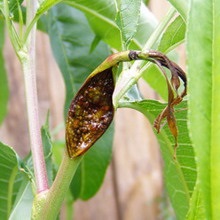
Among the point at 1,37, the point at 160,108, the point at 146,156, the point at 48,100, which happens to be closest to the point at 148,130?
the point at 146,156

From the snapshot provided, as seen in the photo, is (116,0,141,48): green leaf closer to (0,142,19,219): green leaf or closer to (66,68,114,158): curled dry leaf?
(66,68,114,158): curled dry leaf

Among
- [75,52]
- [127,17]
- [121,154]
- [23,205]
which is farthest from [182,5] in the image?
[121,154]

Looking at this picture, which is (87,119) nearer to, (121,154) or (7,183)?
(7,183)

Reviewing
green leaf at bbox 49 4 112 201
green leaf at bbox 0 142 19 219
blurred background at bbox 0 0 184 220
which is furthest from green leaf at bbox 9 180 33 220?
blurred background at bbox 0 0 184 220

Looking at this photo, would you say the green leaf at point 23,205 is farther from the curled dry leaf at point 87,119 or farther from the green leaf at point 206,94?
the green leaf at point 206,94

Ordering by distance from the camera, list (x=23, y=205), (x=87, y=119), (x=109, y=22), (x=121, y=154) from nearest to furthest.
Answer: (x=87, y=119) → (x=23, y=205) → (x=109, y=22) → (x=121, y=154)

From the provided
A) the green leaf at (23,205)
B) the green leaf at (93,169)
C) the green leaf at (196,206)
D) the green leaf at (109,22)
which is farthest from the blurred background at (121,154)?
the green leaf at (196,206)
